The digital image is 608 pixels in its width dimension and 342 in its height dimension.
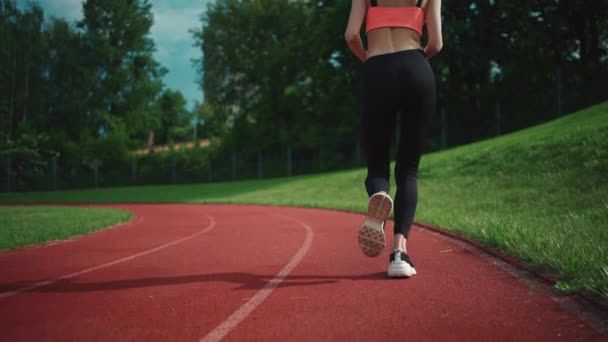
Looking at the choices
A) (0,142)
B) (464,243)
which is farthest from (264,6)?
(464,243)

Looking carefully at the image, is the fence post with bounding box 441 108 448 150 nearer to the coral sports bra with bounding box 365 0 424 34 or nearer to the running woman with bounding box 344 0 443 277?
the running woman with bounding box 344 0 443 277

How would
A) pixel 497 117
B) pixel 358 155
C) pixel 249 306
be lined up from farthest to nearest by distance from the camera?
pixel 358 155
pixel 497 117
pixel 249 306

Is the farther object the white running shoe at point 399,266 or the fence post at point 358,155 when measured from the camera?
the fence post at point 358,155

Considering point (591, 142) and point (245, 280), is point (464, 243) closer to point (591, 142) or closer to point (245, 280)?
point (245, 280)

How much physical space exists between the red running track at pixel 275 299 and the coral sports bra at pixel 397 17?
2.25 metres

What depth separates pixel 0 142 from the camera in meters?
40.8

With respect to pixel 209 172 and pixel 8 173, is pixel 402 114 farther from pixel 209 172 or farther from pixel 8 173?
pixel 8 173

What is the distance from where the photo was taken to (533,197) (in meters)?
11.8

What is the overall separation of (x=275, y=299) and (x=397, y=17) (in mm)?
2604

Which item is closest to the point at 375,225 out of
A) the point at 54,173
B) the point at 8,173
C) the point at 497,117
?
the point at 497,117

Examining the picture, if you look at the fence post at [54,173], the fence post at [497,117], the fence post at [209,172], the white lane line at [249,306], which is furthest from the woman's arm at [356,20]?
the fence post at [54,173]

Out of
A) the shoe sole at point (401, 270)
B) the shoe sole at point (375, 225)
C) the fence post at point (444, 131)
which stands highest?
the fence post at point (444, 131)

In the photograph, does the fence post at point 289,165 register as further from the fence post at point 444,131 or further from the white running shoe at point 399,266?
the white running shoe at point 399,266

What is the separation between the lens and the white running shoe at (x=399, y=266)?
4.57 metres
